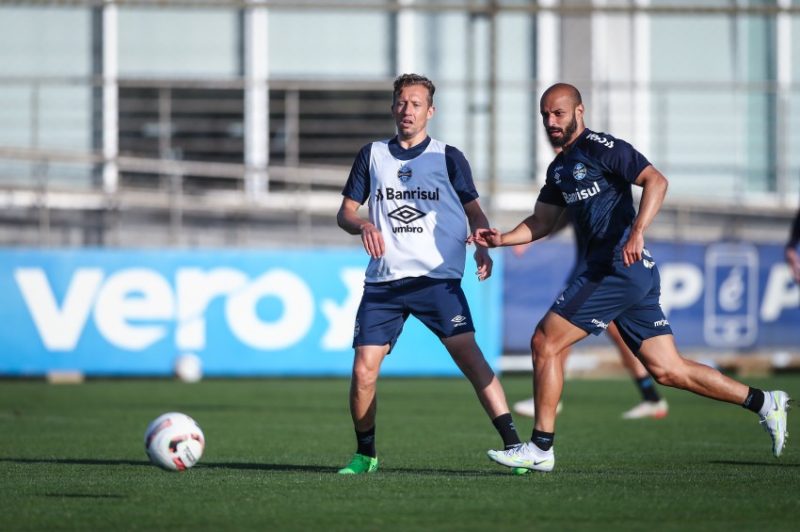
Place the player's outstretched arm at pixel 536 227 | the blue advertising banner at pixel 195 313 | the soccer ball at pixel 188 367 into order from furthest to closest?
the soccer ball at pixel 188 367, the blue advertising banner at pixel 195 313, the player's outstretched arm at pixel 536 227

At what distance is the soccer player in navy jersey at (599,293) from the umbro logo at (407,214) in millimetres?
347

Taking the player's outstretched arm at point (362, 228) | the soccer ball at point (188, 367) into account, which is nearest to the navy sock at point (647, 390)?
the player's outstretched arm at point (362, 228)

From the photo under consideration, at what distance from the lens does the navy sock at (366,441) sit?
308 inches

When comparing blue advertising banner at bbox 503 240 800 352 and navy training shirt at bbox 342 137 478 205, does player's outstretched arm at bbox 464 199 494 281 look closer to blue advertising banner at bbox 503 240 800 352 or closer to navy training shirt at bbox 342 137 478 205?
navy training shirt at bbox 342 137 478 205

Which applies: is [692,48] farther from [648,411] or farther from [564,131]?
[564,131]

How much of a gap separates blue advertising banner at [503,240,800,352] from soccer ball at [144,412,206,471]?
980cm

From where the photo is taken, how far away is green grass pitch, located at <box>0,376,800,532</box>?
6.05 meters

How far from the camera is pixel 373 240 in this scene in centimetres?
746

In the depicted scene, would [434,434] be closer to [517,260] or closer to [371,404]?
[371,404]

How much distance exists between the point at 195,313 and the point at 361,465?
28.3ft

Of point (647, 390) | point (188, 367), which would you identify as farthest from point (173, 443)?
point (188, 367)

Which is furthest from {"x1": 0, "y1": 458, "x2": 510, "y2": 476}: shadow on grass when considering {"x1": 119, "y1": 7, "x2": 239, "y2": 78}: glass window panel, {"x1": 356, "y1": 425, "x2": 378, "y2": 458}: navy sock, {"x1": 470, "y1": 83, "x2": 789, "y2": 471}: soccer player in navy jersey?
{"x1": 119, "y1": 7, "x2": 239, "y2": 78}: glass window panel

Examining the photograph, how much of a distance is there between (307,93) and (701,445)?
11.6 m

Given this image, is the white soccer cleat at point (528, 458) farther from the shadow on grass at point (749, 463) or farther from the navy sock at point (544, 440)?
the shadow on grass at point (749, 463)
